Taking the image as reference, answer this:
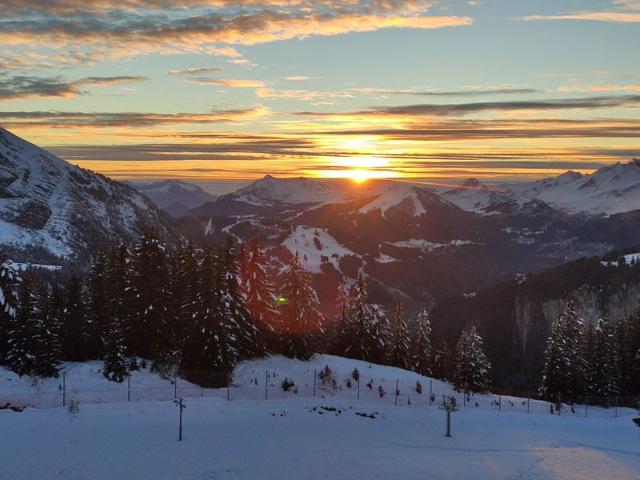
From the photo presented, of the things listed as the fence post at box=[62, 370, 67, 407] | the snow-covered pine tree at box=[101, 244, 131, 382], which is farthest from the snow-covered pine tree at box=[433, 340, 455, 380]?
the fence post at box=[62, 370, 67, 407]

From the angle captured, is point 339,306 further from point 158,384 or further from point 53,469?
point 53,469

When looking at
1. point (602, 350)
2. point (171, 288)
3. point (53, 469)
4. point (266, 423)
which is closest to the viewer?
point (53, 469)

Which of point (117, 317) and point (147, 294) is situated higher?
point (147, 294)

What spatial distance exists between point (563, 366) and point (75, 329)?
48668 millimetres

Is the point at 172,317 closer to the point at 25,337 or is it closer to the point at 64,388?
the point at 25,337

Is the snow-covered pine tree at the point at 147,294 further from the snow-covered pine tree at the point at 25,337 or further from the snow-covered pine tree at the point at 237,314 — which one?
the snow-covered pine tree at the point at 25,337

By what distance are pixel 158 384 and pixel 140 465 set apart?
18.3 m

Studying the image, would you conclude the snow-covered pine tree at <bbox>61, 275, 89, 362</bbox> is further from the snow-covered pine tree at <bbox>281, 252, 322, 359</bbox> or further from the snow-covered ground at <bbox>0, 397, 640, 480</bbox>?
the snow-covered pine tree at <bbox>281, 252, 322, 359</bbox>

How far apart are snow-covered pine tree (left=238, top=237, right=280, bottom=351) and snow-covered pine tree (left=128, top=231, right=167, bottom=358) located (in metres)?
8.13

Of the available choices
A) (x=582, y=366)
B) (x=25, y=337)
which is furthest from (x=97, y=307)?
(x=582, y=366)

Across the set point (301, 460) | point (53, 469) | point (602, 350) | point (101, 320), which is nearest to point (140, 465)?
point (53, 469)

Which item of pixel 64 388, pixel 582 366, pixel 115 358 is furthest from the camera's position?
pixel 582 366

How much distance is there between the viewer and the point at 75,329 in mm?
49281

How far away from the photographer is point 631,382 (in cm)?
7219
